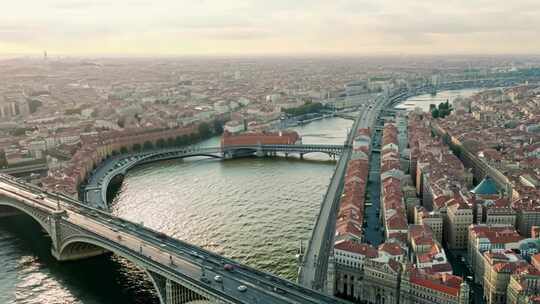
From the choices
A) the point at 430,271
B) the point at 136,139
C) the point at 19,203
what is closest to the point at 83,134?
the point at 136,139

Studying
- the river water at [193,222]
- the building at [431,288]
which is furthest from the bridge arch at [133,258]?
the building at [431,288]

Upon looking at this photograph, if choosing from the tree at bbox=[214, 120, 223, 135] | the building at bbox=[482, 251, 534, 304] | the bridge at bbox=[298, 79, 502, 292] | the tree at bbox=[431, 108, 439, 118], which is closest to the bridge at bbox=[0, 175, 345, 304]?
the bridge at bbox=[298, 79, 502, 292]

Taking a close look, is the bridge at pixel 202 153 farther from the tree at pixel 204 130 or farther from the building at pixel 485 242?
the building at pixel 485 242

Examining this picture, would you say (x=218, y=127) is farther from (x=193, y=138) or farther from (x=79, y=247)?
(x=79, y=247)

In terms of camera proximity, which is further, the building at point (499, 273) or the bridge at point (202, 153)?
the bridge at point (202, 153)

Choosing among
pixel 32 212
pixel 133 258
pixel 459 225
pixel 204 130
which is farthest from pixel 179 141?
pixel 459 225

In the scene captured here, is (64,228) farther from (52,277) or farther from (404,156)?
(404,156)
